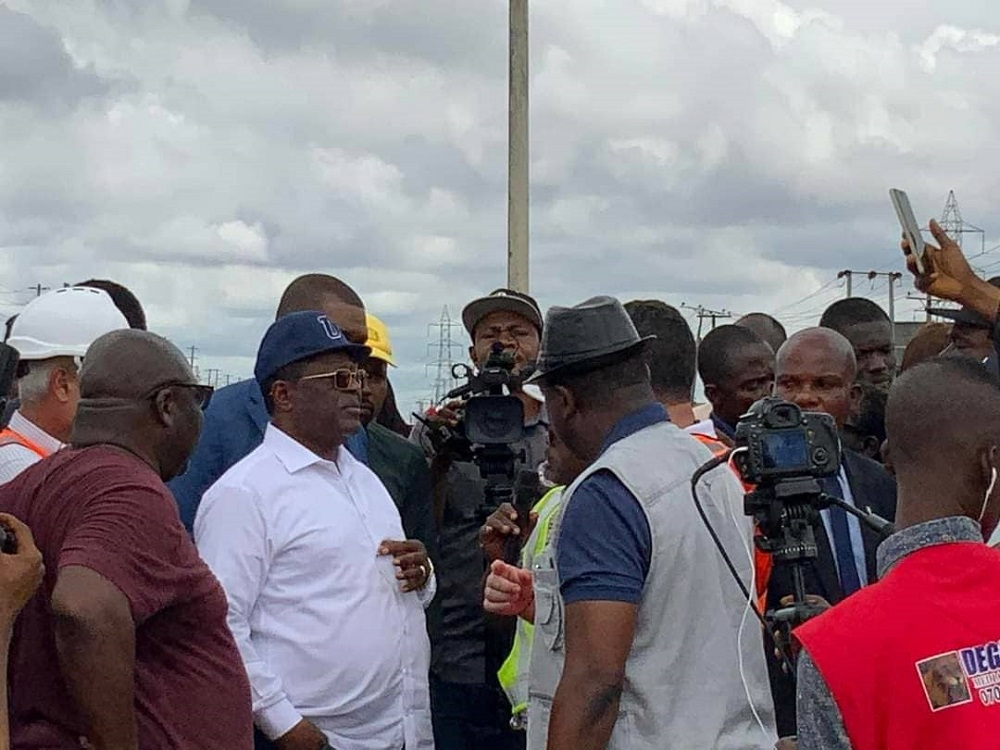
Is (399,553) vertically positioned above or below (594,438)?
below

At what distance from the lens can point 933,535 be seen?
7.34ft

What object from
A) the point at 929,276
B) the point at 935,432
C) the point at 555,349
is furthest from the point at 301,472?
the point at 935,432

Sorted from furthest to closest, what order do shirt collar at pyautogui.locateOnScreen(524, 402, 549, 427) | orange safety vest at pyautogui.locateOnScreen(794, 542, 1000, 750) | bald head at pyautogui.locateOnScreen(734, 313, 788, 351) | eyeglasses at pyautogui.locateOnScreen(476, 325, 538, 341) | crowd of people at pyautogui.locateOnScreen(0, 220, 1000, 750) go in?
bald head at pyautogui.locateOnScreen(734, 313, 788, 351) < eyeglasses at pyautogui.locateOnScreen(476, 325, 538, 341) < shirt collar at pyautogui.locateOnScreen(524, 402, 549, 427) < crowd of people at pyautogui.locateOnScreen(0, 220, 1000, 750) < orange safety vest at pyautogui.locateOnScreen(794, 542, 1000, 750)

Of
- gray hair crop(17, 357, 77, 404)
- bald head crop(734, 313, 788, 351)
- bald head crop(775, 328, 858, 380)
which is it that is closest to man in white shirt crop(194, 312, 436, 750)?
gray hair crop(17, 357, 77, 404)

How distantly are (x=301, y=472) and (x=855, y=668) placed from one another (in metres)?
2.42

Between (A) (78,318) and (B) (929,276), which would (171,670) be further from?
(B) (929,276)

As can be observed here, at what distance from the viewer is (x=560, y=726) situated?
312cm

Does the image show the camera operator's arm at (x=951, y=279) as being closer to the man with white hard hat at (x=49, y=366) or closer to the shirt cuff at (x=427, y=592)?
the shirt cuff at (x=427, y=592)

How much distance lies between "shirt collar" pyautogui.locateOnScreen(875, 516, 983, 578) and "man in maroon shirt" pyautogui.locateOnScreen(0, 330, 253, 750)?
170 cm

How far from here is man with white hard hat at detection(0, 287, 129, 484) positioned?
4.18m

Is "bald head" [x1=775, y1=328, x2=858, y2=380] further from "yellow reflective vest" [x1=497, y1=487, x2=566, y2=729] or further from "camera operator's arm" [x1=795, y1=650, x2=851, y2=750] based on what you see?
"camera operator's arm" [x1=795, y1=650, x2=851, y2=750]

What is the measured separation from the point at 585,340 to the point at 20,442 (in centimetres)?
180

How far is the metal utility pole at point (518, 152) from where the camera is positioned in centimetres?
1096

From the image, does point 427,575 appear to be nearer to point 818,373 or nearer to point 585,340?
point 585,340
